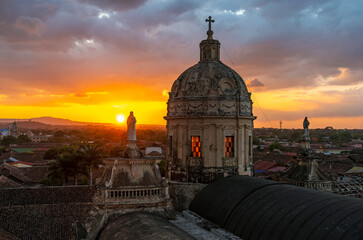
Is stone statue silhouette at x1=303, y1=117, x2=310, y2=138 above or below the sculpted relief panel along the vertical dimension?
below

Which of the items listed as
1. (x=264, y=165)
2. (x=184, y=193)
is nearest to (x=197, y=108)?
(x=184, y=193)

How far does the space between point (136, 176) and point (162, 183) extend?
1234 millimetres

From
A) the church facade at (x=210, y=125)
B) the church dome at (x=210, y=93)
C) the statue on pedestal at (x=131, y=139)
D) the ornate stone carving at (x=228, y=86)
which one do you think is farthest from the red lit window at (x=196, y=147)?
the statue on pedestal at (x=131, y=139)

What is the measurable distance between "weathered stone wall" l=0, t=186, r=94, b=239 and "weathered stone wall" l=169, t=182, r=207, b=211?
11.1 metres

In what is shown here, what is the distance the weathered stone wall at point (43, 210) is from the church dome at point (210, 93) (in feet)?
43.2

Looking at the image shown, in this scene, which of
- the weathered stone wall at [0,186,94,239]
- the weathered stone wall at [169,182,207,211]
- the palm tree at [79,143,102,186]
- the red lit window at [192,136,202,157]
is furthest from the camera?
the palm tree at [79,143,102,186]

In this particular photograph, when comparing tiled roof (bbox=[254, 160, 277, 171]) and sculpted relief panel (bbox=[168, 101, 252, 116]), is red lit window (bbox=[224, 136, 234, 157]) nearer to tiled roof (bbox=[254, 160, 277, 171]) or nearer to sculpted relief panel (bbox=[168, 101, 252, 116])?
sculpted relief panel (bbox=[168, 101, 252, 116])

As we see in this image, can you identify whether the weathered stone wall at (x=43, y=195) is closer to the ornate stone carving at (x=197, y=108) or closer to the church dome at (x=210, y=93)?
the church dome at (x=210, y=93)

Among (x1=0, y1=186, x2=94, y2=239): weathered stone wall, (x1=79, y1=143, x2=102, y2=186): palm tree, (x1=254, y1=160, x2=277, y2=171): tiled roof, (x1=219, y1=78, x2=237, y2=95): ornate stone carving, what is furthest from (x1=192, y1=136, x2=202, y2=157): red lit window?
(x1=254, y1=160, x2=277, y2=171): tiled roof

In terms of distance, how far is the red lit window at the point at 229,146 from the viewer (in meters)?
19.6

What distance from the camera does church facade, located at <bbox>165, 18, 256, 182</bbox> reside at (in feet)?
63.2

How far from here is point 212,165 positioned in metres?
19.2

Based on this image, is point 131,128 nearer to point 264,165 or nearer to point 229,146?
point 229,146

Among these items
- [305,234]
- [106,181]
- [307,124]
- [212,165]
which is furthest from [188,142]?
[305,234]
